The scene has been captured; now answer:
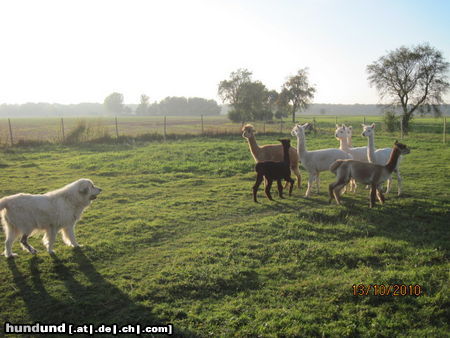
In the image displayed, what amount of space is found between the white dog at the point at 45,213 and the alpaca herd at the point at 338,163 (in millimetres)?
4443

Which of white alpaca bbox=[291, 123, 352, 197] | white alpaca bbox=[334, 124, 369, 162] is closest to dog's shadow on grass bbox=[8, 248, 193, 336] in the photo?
white alpaca bbox=[291, 123, 352, 197]

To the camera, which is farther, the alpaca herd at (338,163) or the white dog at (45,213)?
the alpaca herd at (338,163)

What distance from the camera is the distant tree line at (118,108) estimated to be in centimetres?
12419

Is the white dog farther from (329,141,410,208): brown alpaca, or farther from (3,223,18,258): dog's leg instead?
(329,141,410,208): brown alpaca

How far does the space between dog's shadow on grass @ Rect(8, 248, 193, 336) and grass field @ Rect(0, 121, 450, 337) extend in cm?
2

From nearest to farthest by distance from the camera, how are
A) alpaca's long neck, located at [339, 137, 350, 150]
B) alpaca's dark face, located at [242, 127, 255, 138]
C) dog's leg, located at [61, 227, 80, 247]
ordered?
dog's leg, located at [61, 227, 80, 247]
alpaca's long neck, located at [339, 137, 350, 150]
alpaca's dark face, located at [242, 127, 255, 138]

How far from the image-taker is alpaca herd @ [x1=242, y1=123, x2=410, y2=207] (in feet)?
26.2

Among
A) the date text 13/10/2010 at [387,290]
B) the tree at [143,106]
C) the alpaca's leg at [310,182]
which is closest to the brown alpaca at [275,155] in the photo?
the alpaca's leg at [310,182]

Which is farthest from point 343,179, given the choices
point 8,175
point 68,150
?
point 68,150

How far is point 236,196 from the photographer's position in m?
9.81

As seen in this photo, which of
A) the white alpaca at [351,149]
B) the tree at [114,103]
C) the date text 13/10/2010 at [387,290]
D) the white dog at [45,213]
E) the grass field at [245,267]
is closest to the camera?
the grass field at [245,267]

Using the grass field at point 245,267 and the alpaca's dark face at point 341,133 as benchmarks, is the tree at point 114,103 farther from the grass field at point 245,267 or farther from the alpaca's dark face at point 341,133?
the alpaca's dark face at point 341,133

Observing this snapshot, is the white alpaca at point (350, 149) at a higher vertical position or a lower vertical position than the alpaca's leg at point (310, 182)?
higher

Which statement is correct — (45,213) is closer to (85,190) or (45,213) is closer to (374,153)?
(85,190)
